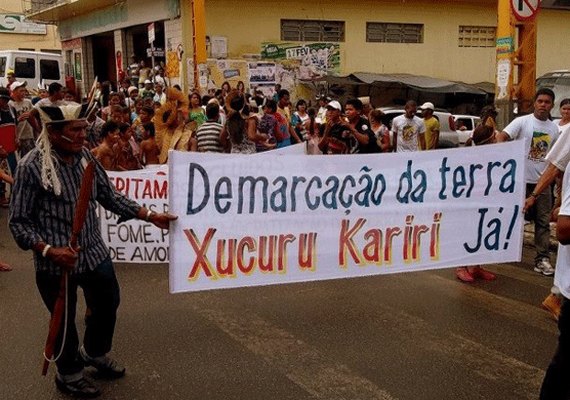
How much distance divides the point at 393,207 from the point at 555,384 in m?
2.06

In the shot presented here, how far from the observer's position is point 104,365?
3.99 m

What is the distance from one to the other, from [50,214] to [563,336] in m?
2.70

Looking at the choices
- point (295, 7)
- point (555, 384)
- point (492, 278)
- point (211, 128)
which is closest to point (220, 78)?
point (295, 7)

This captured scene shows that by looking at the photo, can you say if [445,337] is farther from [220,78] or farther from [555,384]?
[220,78]

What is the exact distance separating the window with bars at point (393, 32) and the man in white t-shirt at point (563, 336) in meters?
22.3

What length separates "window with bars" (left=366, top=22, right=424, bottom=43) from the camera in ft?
80.4

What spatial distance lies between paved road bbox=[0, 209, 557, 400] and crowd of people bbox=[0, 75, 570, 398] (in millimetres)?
349

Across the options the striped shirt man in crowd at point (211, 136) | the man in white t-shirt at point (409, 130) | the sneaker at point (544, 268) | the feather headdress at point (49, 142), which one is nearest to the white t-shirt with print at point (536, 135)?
the sneaker at point (544, 268)

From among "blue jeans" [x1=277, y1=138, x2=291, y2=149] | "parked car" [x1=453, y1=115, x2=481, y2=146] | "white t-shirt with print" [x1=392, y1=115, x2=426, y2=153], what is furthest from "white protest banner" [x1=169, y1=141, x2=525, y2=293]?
"parked car" [x1=453, y1=115, x2=481, y2=146]

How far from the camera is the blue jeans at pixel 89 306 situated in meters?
3.66

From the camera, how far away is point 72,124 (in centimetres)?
353

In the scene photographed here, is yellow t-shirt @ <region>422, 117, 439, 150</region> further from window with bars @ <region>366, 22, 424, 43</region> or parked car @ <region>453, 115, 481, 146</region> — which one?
window with bars @ <region>366, 22, 424, 43</region>

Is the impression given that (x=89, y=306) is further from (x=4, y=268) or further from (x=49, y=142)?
(x=4, y=268)

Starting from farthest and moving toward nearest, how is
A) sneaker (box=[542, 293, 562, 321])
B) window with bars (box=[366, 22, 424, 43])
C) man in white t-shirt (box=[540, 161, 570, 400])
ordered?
window with bars (box=[366, 22, 424, 43]) → sneaker (box=[542, 293, 562, 321]) → man in white t-shirt (box=[540, 161, 570, 400])
